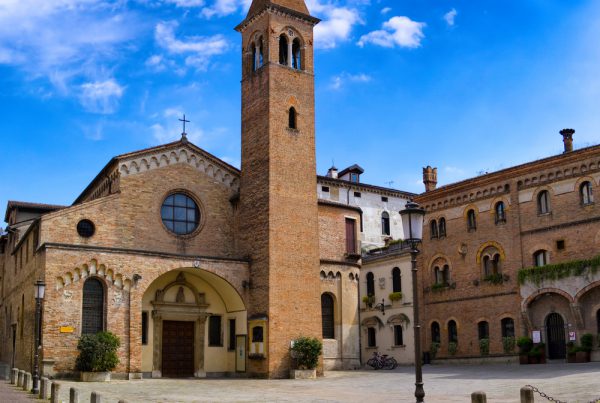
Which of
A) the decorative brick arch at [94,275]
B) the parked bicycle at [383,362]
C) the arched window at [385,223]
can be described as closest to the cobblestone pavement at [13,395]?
the decorative brick arch at [94,275]

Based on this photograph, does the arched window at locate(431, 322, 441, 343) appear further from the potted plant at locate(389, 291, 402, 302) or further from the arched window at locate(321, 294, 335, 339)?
the arched window at locate(321, 294, 335, 339)

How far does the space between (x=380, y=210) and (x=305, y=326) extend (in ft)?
84.5

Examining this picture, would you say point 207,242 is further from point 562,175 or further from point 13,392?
point 562,175

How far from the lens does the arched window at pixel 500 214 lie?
37406 millimetres

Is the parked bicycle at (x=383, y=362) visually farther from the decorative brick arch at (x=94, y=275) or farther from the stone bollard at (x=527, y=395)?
the stone bollard at (x=527, y=395)

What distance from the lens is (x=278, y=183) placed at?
30766 mm

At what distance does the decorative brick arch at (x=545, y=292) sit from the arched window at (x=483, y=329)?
2.87 meters

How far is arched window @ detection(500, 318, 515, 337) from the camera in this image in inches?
1427

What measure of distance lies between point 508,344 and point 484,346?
61.3 inches

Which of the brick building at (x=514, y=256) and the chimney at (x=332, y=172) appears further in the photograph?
the chimney at (x=332, y=172)

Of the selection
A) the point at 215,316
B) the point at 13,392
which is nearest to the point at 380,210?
the point at 215,316

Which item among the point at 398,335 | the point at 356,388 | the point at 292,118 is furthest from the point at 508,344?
the point at 292,118

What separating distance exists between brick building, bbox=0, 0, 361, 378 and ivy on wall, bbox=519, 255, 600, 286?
9431 mm

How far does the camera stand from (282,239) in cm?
3038
